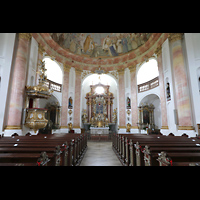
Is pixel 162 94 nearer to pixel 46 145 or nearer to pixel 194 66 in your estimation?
pixel 194 66

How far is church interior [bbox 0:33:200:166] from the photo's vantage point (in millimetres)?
6723

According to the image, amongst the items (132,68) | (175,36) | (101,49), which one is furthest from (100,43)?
(175,36)

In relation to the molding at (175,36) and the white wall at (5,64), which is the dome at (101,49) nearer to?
the molding at (175,36)

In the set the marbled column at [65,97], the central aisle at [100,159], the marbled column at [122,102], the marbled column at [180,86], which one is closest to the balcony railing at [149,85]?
the marbled column at [122,102]

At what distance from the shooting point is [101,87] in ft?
54.6

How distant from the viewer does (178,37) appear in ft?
26.1

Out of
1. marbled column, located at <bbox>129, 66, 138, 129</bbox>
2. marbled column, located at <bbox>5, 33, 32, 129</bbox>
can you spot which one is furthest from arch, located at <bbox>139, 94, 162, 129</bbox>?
marbled column, located at <bbox>5, 33, 32, 129</bbox>

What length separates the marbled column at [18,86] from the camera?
21.4 feet

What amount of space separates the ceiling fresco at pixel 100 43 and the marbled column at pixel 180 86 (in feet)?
14.8

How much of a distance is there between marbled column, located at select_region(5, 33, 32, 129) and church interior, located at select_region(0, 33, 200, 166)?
1.7 inches

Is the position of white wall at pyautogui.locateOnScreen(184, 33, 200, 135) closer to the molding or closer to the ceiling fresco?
the molding
